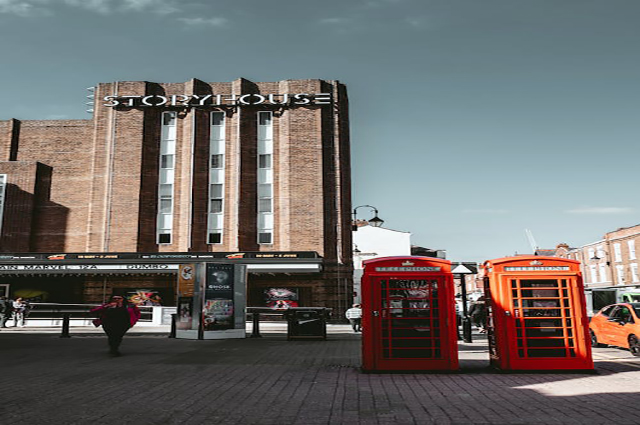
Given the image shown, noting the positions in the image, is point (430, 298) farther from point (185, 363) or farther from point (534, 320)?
point (185, 363)

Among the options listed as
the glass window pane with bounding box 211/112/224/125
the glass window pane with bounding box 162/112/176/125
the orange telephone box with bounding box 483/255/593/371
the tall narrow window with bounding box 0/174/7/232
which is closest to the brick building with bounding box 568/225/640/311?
the glass window pane with bounding box 211/112/224/125

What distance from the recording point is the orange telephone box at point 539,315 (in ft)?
31.8

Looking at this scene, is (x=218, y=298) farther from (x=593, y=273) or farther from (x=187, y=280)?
(x=593, y=273)

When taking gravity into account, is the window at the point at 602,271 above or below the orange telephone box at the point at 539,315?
above

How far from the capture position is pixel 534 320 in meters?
9.84

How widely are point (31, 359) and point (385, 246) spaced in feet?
161

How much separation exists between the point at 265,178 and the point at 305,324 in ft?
57.7

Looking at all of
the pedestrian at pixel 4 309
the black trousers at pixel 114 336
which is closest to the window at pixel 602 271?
the pedestrian at pixel 4 309

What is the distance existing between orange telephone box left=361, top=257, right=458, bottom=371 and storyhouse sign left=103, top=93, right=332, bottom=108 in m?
26.2

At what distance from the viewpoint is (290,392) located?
7688mm

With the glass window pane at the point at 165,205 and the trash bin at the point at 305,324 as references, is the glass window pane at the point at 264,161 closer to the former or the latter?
the glass window pane at the point at 165,205

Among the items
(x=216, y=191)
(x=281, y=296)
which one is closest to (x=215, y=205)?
(x=216, y=191)

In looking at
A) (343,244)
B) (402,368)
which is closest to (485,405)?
(402,368)

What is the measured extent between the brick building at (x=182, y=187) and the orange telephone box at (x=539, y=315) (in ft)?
73.6
